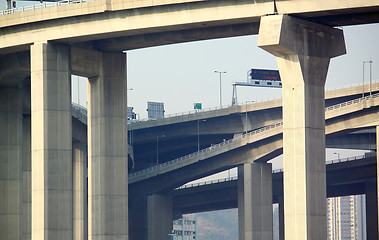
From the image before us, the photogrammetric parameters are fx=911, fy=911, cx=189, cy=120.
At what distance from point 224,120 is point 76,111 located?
45732mm

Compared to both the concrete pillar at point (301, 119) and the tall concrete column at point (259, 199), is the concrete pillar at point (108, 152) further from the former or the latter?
the tall concrete column at point (259, 199)

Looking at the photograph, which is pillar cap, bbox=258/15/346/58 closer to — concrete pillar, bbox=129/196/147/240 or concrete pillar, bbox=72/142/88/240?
concrete pillar, bbox=72/142/88/240

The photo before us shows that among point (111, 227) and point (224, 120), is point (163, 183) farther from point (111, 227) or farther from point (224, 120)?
point (111, 227)

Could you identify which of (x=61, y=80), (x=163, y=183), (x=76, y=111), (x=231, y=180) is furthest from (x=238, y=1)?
(x=231, y=180)

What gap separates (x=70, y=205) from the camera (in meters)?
72.3

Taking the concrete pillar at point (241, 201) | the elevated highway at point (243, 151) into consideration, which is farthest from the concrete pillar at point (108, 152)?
the concrete pillar at point (241, 201)

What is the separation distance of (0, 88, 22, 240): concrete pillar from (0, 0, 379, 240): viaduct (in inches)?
3.7

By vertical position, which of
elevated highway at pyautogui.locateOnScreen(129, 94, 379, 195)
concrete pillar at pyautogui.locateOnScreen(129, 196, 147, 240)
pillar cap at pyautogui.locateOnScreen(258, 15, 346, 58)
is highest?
pillar cap at pyautogui.locateOnScreen(258, 15, 346, 58)

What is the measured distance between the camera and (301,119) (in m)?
63.5

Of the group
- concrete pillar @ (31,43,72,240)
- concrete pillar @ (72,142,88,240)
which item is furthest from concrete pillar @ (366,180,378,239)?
concrete pillar @ (31,43,72,240)

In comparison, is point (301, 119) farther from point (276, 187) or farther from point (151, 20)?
point (276, 187)

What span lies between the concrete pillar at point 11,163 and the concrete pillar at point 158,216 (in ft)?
165

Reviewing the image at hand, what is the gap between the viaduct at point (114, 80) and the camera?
63406 millimetres

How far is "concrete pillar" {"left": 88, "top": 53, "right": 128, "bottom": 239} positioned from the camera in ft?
247
